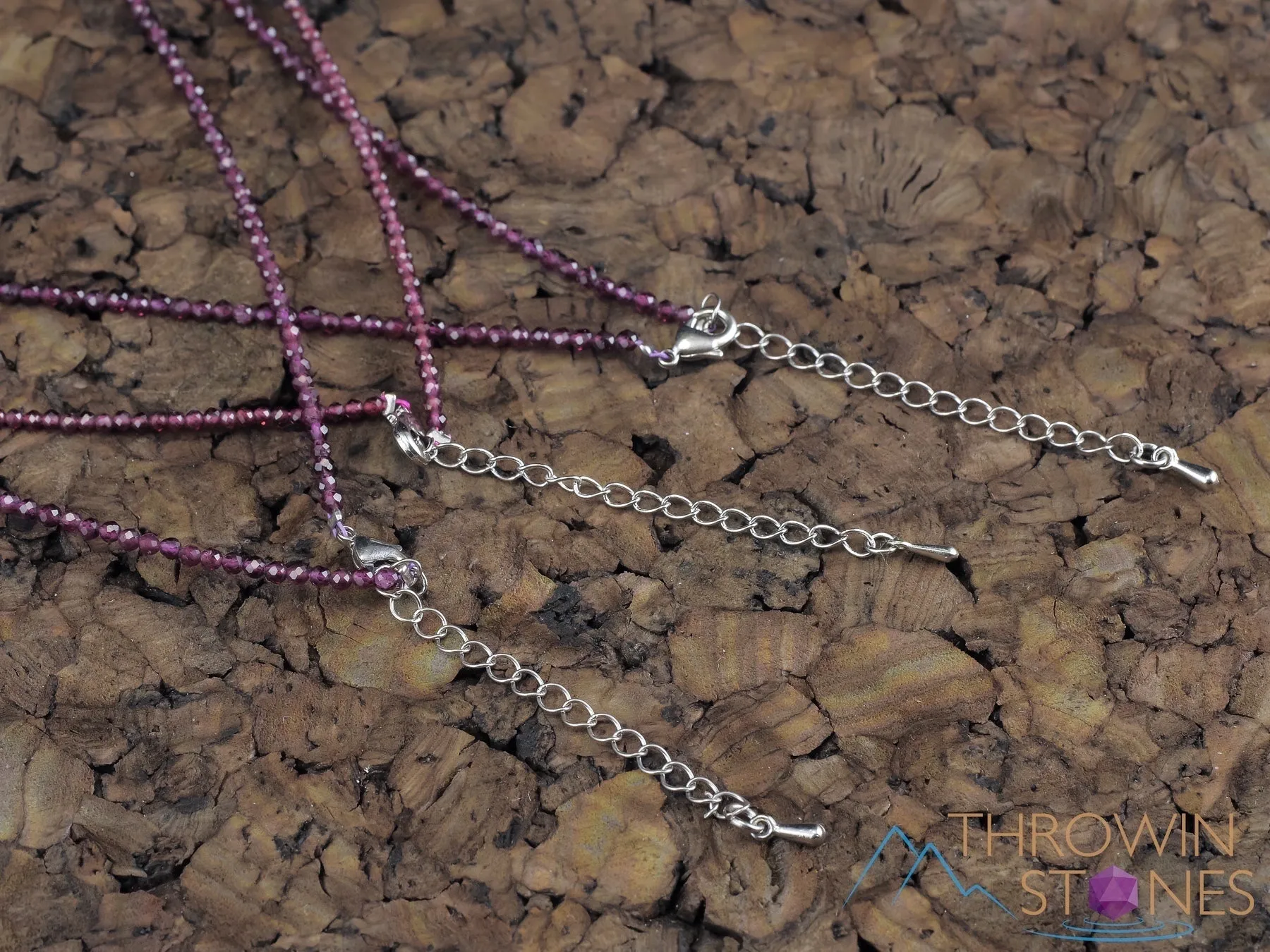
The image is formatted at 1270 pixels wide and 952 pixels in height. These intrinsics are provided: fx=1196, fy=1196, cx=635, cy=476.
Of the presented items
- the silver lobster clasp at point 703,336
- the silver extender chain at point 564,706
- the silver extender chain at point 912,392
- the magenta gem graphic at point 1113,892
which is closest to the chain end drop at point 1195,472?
the silver extender chain at point 912,392

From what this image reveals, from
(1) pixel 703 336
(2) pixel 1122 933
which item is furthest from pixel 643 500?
(2) pixel 1122 933

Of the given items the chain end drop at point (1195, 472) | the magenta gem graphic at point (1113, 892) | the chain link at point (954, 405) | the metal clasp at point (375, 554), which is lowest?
the magenta gem graphic at point (1113, 892)

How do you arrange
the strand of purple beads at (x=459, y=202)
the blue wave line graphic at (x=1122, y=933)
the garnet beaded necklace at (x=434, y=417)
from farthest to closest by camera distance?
the strand of purple beads at (x=459, y=202) < the garnet beaded necklace at (x=434, y=417) < the blue wave line graphic at (x=1122, y=933)

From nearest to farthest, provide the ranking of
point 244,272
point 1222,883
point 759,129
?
point 1222,883
point 244,272
point 759,129

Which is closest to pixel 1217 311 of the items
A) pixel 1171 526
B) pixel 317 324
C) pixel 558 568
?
pixel 1171 526

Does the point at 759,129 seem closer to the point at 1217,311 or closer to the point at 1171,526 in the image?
the point at 1217,311

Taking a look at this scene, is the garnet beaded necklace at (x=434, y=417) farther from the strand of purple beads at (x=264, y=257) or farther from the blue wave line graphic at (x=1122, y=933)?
the blue wave line graphic at (x=1122, y=933)

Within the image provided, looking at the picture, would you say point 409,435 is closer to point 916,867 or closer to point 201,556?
point 201,556
